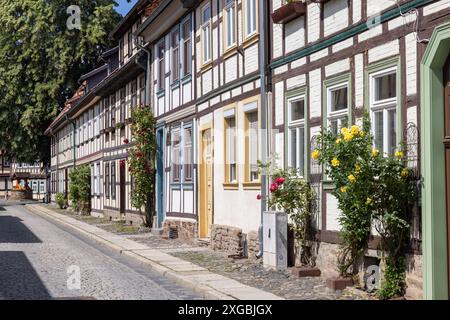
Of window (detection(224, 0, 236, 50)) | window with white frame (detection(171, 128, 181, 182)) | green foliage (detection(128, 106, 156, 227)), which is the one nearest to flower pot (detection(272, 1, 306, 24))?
window (detection(224, 0, 236, 50))

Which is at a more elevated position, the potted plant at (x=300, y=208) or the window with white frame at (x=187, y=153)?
the window with white frame at (x=187, y=153)

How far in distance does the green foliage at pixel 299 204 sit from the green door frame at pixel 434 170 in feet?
12.4

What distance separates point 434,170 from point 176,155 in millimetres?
14353

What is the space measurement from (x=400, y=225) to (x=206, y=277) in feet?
14.4

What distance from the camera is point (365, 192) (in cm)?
981

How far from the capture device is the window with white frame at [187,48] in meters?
21.3

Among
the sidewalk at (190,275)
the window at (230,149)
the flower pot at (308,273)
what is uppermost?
the window at (230,149)

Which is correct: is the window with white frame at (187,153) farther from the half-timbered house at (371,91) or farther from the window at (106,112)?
the window at (106,112)

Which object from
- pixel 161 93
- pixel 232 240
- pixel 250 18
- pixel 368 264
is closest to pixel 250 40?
pixel 250 18

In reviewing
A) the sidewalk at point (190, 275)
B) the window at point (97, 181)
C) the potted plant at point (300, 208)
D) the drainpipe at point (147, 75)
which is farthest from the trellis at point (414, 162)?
the window at point (97, 181)

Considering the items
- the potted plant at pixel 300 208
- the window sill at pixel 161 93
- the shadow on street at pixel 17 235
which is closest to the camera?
the potted plant at pixel 300 208

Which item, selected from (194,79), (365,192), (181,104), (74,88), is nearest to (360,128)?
(365,192)

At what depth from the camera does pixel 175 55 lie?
23.0 metres

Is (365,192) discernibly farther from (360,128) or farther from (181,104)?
(181,104)
